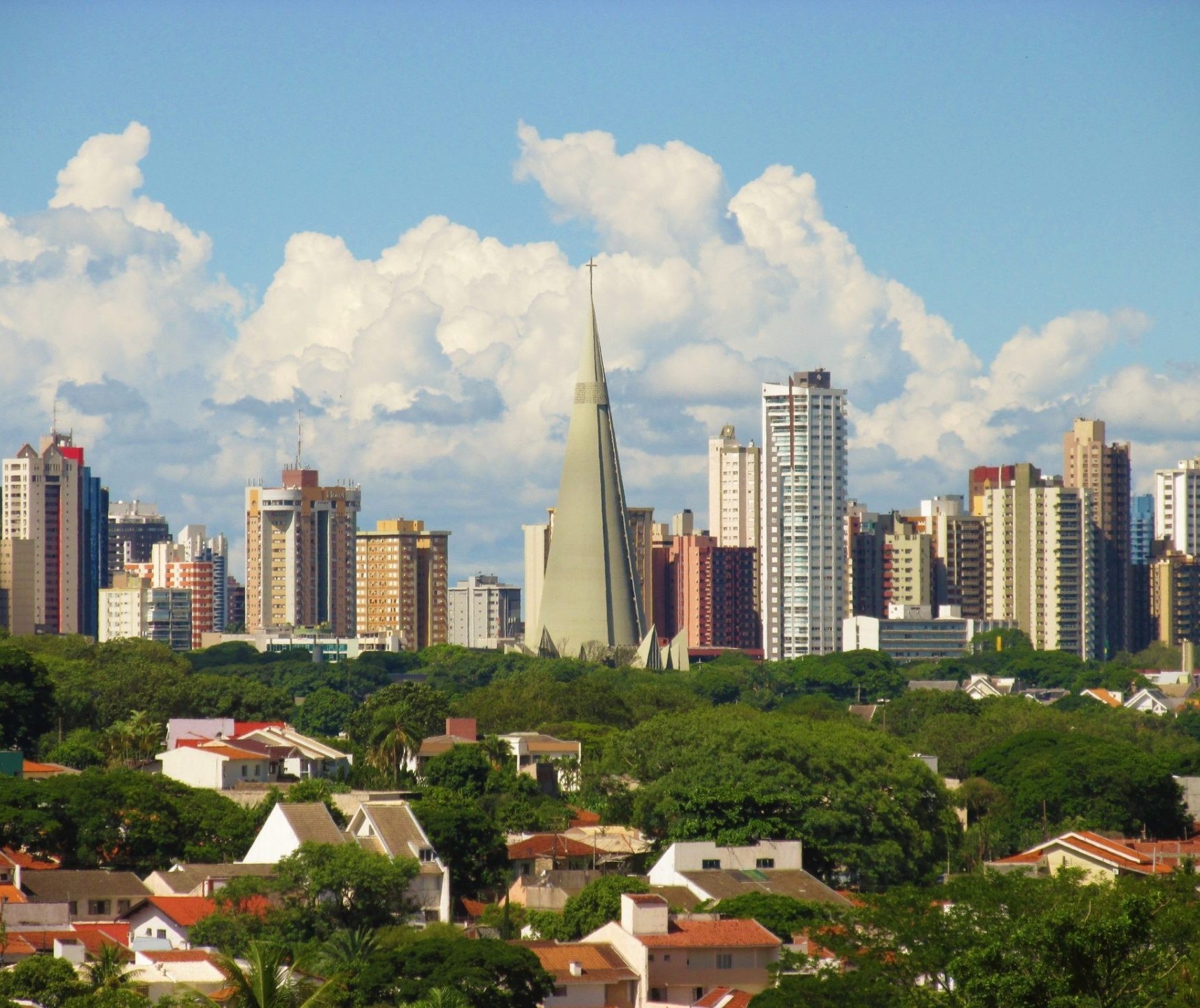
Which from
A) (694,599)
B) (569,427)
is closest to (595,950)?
(569,427)

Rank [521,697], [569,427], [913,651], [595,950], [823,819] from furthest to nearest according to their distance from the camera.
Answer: [913,651] < [569,427] < [521,697] < [823,819] < [595,950]

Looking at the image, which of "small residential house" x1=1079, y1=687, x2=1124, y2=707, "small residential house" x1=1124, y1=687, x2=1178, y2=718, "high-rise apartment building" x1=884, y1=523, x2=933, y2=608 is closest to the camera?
"small residential house" x1=1079, y1=687, x2=1124, y2=707

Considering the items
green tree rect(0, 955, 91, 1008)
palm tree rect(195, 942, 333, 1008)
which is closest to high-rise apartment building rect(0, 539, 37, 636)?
green tree rect(0, 955, 91, 1008)

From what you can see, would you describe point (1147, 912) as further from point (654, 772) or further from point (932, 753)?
point (932, 753)

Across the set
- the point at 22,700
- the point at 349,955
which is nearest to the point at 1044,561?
the point at 22,700

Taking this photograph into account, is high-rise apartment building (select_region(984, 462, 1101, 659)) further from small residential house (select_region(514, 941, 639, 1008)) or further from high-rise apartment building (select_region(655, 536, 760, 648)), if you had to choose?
small residential house (select_region(514, 941, 639, 1008))

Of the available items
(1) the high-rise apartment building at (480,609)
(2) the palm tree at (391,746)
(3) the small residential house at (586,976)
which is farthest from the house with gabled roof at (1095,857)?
(1) the high-rise apartment building at (480,609)

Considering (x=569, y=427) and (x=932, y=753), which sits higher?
(x=569, y=427)
